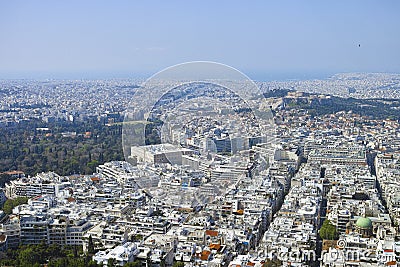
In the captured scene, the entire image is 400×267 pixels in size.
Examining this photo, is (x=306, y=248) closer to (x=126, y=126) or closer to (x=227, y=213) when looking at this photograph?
(x=227, y=213)

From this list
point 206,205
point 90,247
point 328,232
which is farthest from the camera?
point 206,205

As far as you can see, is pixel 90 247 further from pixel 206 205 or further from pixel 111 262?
pixel 206 205

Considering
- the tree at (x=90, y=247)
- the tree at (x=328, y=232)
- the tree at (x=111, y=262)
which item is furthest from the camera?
the tree at (x=328, y=232)

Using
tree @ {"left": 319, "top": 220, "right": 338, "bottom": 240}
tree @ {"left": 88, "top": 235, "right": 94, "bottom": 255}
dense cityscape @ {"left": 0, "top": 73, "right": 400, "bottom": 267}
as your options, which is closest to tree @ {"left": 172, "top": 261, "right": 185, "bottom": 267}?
dense cityscape @ {"left": 0, "top": 73, "right": 400, "bottom": 267}

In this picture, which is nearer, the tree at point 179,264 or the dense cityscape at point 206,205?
the tree at point 179,264

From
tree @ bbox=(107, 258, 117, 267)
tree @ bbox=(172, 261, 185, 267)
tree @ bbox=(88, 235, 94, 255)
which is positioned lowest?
tree @ bbox=(88, 235, 94, 255)

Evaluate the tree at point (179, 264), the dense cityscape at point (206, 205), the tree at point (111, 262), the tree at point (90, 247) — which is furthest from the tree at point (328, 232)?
the tree at point (90, 247)

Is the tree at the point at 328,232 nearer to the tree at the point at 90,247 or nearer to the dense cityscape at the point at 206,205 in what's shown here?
the dense cityscape at the point at 206,205

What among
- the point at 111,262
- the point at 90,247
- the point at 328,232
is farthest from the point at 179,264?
the point at 328,232

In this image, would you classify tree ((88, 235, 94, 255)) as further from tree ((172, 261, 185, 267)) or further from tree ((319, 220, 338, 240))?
tree ((319, 220, 338, 240))

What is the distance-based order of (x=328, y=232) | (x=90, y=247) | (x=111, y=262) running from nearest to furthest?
1. (x=111, y=262)
2. (x=90, y=247)
3. (x=328, y=232)

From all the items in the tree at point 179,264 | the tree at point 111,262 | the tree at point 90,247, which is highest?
the tree at point 111,262
